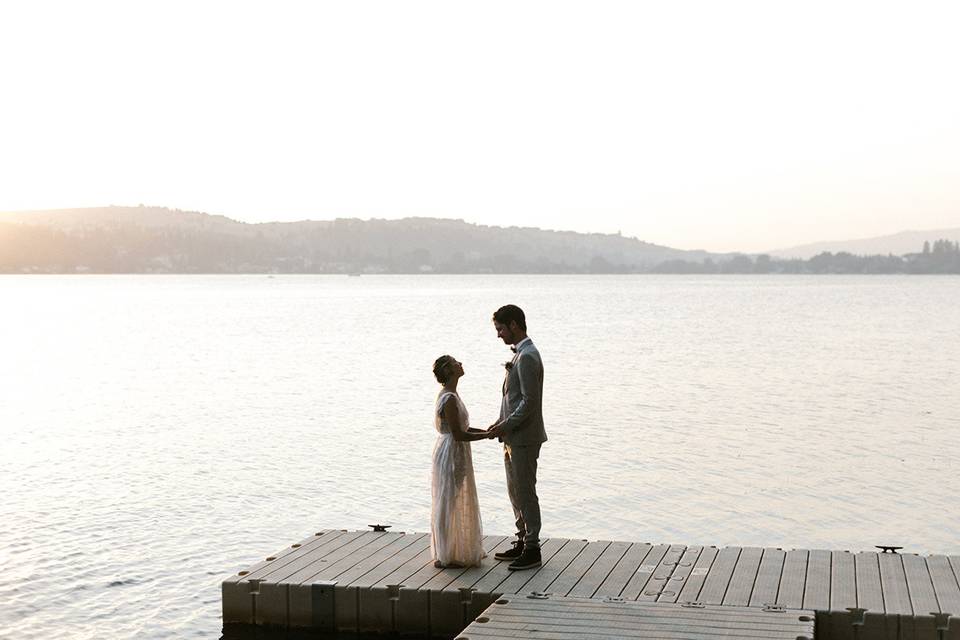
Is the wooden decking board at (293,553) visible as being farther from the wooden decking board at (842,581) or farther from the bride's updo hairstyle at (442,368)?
the wooden decking board at (842,581)

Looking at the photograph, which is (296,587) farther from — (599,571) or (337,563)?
(599,571)

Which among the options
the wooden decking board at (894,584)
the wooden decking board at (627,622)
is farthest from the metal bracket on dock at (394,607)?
the wooden decking board at (894,584)

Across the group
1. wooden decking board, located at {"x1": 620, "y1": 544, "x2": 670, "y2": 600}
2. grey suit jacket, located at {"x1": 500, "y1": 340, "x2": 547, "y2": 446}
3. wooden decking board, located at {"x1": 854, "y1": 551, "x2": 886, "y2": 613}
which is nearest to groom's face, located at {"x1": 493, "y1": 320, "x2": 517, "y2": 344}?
grey suit jacket, located at {"x1": 500, "y1": 340, "x2": 547, "y2": 446}

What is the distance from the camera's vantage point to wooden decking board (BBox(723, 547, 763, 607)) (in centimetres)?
1022

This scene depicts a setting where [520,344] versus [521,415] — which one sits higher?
[520,344]

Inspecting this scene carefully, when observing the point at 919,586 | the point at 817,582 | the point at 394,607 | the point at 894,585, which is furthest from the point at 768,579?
the point at 394,607

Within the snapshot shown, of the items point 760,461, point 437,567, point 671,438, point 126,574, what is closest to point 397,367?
point 671,438

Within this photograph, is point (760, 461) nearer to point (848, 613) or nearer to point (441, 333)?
A: point (848, 613)

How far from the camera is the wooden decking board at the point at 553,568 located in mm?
10602

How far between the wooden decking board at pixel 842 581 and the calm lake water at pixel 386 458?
6.40 metres

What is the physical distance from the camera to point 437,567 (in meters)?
11.3

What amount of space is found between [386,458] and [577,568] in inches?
596

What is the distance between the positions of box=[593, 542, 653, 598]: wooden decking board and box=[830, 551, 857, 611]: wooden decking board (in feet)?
5.88

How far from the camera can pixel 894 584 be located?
10688 millimetres
